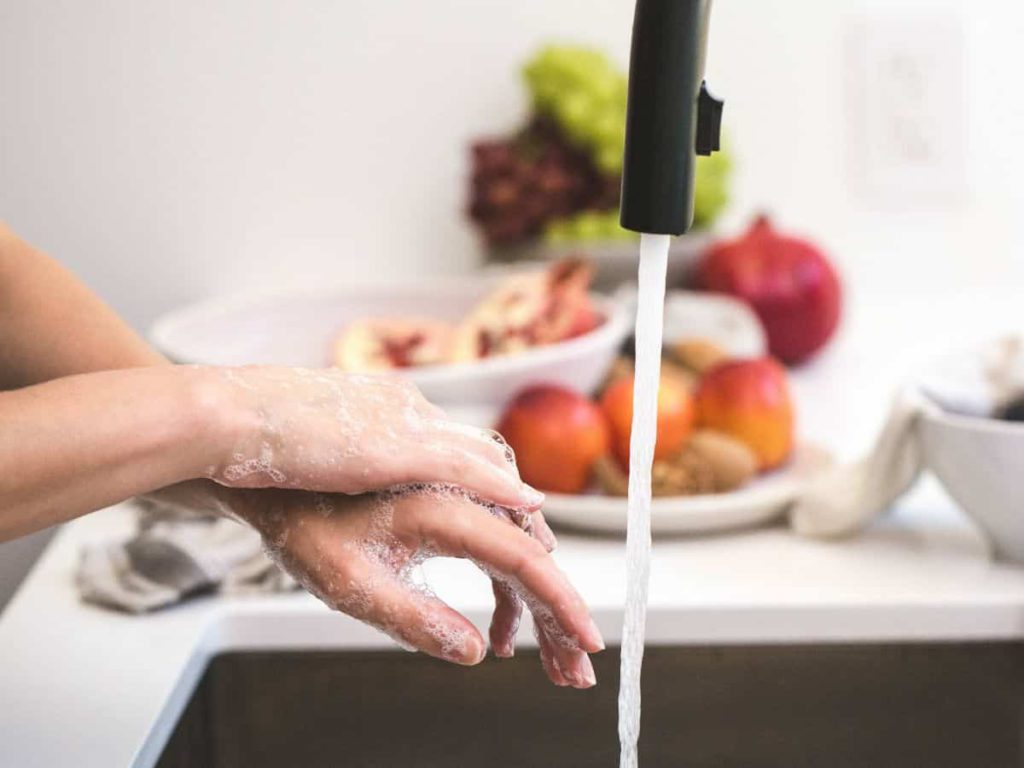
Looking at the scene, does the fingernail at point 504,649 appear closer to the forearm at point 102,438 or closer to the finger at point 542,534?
the finger at point 542,534

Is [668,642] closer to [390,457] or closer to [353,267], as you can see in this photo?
[390,457]

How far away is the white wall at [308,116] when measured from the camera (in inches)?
58.2

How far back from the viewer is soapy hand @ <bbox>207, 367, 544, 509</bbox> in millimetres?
534

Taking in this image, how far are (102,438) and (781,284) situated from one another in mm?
1015

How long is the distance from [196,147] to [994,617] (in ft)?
3.49

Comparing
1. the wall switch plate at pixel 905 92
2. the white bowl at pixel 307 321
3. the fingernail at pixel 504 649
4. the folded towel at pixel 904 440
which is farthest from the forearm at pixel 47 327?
the wall switch plate at pixel 905 92

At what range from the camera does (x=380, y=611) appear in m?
0.56

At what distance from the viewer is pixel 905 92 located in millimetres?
1563

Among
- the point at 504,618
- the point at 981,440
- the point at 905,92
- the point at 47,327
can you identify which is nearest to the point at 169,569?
the point at 47,327

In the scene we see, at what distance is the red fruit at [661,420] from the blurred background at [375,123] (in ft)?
1.89

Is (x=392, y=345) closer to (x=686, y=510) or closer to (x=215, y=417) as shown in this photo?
(x=686, y=510)

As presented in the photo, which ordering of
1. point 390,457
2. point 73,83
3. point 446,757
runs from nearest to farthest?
1. point 390,457
2. point 446,757
3. point 73,83

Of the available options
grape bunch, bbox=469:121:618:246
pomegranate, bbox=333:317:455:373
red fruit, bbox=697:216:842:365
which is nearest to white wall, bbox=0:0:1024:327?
grape bunch, bbox=469:121:618:246

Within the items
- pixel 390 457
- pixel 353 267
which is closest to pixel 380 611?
pixel 390 457
